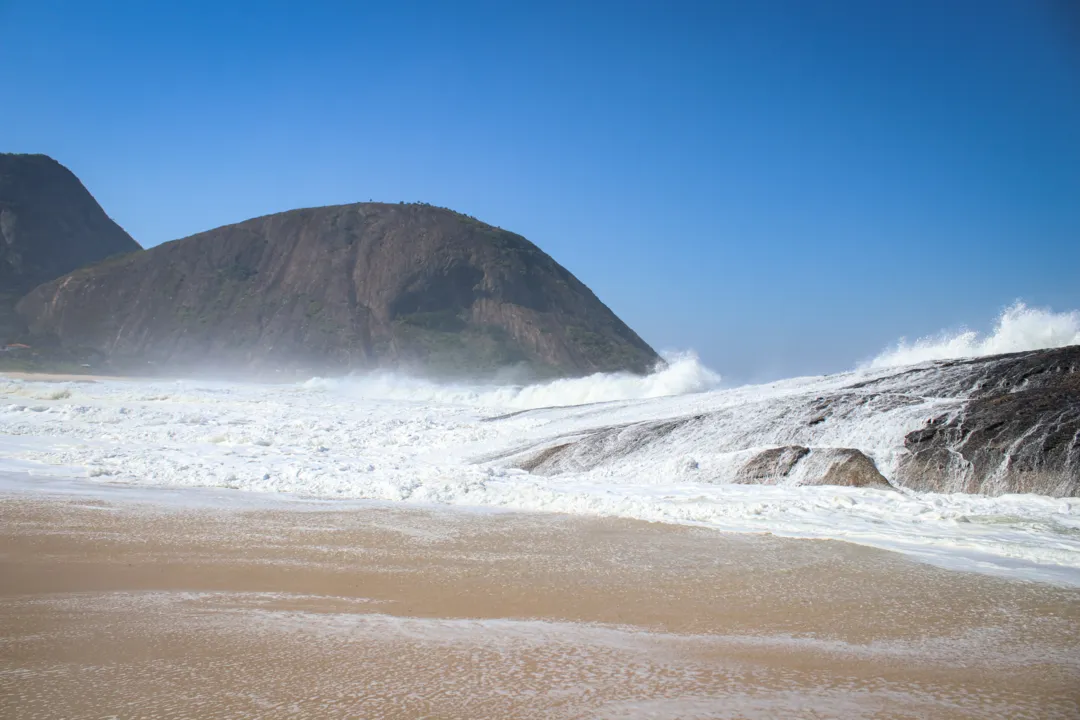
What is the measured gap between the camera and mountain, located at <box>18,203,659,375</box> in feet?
194

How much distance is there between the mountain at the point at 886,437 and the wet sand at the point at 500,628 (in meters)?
3.92

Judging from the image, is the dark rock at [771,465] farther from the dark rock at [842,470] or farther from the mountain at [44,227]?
the mountain at [44,227]

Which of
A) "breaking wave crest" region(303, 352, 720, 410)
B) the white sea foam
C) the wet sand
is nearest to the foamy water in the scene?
the white sea foam

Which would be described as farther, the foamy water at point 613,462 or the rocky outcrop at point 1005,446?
the rocky outcrop at point 1005,446

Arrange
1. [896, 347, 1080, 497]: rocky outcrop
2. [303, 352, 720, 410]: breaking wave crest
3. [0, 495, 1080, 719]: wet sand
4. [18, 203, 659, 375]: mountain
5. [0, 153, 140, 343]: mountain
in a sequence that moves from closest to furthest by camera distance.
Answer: [0, 495, 1080, 719]: wet sand
[896, 347, 1080, 497]: rocky outcrop
[303, 352, 720, 410]: breaking wave crest
[18, 203, 659, 375]: mountain
[0, 153, 140, 343]: mountain

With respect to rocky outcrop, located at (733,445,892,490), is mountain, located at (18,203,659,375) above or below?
above

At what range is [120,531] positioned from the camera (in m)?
6.62

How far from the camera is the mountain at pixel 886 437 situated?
32.6 ft

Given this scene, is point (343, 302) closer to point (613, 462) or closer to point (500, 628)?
point (613, 462)

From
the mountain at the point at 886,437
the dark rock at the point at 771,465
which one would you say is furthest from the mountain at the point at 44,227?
the dark rock at the point at 771,465

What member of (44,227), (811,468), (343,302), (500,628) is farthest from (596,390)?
(44,227)

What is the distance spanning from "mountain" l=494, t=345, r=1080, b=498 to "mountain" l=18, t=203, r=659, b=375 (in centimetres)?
4271

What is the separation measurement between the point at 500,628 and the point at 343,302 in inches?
2453

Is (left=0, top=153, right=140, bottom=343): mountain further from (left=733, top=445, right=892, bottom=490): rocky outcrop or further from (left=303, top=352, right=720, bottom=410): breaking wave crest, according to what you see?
(left=733, top=445, right=892, bottom=490): rocky outcrop
